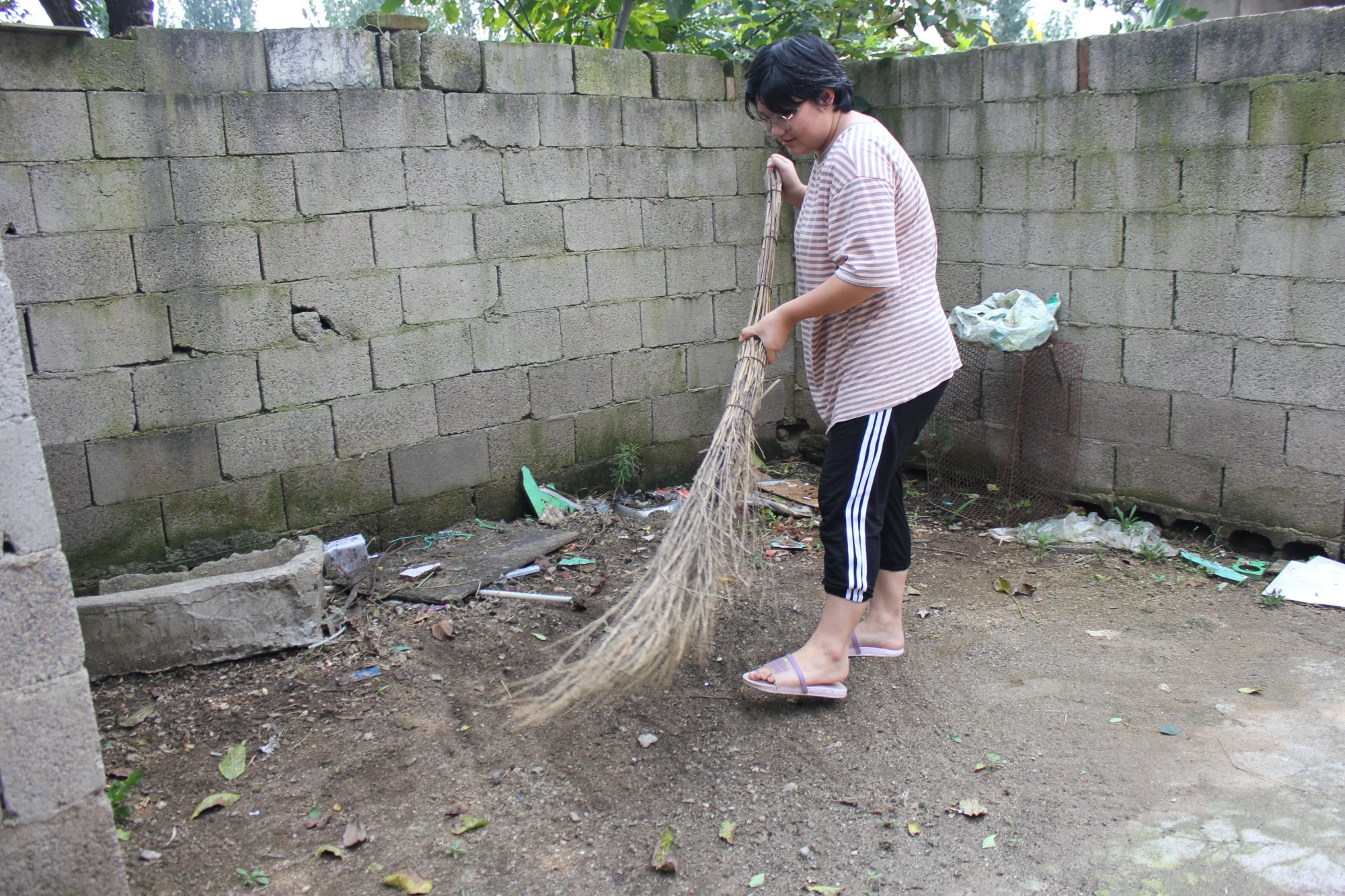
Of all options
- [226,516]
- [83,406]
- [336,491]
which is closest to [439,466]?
[336,491]

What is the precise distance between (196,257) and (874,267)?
256 centimetres

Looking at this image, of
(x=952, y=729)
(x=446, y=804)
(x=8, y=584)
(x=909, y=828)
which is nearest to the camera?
(x=8, y=584)

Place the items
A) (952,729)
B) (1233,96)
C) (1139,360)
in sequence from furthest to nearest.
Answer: (1139,360) → (1233,96) → (952,729)

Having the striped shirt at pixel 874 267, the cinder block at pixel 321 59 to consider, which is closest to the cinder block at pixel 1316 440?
the striped shirt at pixel 874 267

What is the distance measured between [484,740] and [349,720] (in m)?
0.47

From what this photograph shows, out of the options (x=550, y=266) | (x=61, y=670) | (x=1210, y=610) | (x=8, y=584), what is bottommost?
(x=1210, y=610)

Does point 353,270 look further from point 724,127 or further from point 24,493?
point 24,493

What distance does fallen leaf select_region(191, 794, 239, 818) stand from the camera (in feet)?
8.80

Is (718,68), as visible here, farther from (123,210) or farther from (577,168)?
(123,210)

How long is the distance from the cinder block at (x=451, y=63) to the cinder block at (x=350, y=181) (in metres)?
0.37

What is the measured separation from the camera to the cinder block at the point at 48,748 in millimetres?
2025

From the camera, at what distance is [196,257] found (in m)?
3.79

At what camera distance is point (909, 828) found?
2467mm

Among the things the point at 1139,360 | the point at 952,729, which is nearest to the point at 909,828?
the point at 952,729
